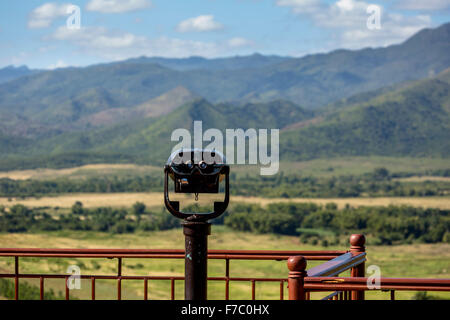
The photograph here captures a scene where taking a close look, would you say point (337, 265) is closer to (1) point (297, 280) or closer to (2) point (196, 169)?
(1) point (297, 280)

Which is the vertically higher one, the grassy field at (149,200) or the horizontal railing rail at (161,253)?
the horizontal railing rail at (161,253)

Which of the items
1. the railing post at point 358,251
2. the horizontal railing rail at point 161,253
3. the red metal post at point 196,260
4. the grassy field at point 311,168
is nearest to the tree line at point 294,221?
the grassy field at point 311,168

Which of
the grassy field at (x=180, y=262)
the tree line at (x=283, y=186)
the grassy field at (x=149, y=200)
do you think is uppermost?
the tree line at (x=283, y=186)

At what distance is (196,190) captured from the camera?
3.74 metres

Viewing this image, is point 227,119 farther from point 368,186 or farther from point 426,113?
point 368,186

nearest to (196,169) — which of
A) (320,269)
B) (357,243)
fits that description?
(320,269)

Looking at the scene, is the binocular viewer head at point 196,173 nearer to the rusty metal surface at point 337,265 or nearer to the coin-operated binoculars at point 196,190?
the coin-operated binoculars at point 196,190

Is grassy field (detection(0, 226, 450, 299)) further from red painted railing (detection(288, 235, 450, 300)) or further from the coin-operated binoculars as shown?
the coin-operated binoculars

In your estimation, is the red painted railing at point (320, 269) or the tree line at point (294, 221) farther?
the tree line at point (294, 221)

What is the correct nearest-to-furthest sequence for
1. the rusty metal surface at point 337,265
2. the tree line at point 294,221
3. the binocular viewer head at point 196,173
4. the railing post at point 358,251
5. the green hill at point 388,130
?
the binocular viewer head at point 196,173
the rusty metal surface at point 337,265
the railing post at point 358,251
the tree line at point 294,221
the green hill at point 388,130

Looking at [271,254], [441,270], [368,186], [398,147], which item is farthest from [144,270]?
[398,147]

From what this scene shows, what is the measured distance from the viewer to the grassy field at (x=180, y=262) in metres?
39.2

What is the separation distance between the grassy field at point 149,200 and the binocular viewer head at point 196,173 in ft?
234

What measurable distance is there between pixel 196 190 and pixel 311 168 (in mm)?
109661
